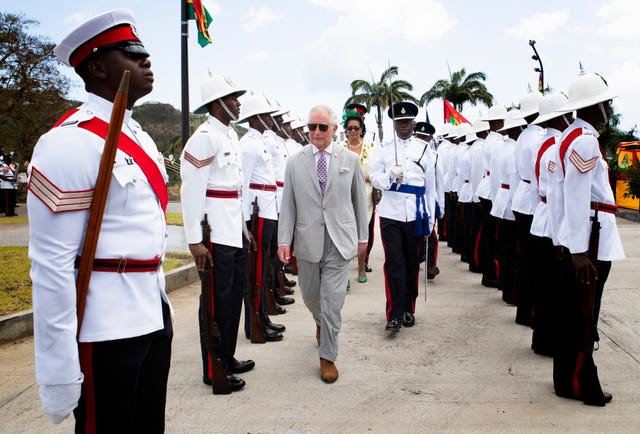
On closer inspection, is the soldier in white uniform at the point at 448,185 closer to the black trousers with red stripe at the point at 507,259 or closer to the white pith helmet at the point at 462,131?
the white pith helmet at the point at 462,131

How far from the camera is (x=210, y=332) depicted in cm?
429

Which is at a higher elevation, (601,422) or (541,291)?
(541,291)

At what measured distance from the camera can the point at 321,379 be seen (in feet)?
15.3

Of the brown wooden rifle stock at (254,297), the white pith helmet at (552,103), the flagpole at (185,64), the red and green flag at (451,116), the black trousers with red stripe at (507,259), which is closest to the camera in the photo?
the white pith helmet at (552,103)

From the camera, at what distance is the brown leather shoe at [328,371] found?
458 centimetres

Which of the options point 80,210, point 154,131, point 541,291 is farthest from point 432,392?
point 154,131

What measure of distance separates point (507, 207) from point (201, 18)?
662 cm

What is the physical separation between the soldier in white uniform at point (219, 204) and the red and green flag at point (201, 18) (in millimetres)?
5652

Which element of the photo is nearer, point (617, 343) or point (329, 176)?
point (329, 176)

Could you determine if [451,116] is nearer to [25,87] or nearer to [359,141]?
[359,141]

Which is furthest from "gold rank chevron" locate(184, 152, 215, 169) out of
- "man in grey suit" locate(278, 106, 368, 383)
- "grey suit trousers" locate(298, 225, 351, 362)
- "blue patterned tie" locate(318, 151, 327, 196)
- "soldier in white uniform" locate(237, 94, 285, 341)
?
"soldier in white uniform" locate(237, 94, 285, 341)

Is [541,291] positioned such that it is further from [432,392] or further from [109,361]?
[109,361]

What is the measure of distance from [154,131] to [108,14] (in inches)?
2127

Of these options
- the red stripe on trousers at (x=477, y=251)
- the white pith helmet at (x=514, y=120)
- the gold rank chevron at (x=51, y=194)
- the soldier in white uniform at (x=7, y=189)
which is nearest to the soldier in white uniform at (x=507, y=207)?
the white pith helmet at (x=514, y=120)
